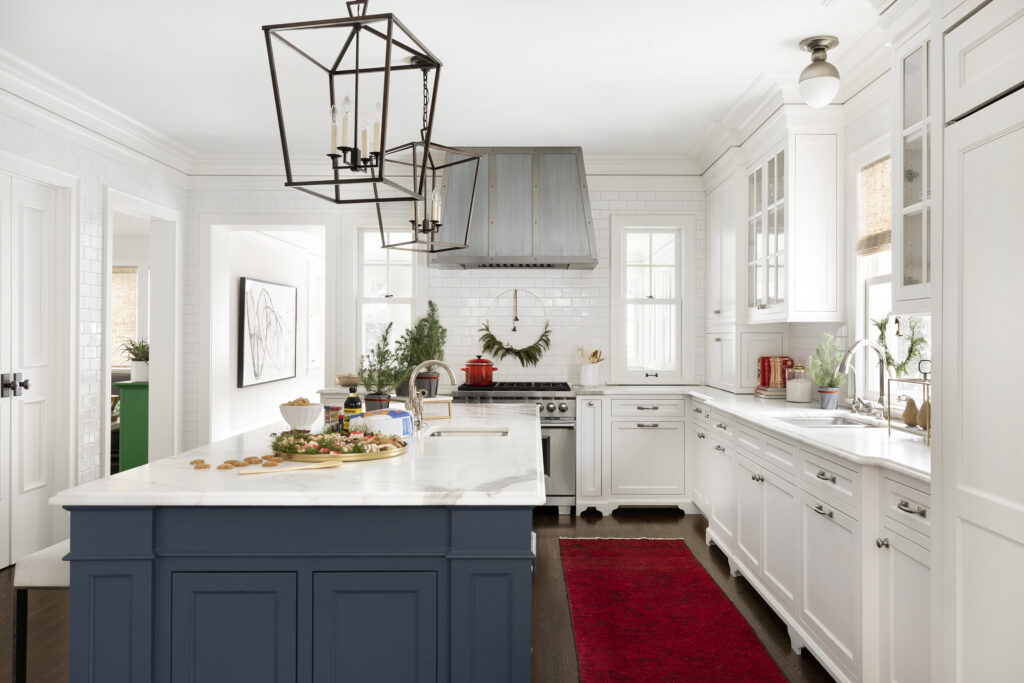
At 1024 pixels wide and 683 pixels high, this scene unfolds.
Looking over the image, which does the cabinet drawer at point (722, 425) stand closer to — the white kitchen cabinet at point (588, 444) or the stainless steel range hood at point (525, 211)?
the white kitchen cabinet at point (588, 444)

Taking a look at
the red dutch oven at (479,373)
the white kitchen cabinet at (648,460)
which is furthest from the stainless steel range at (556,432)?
the white kitchen cabinet at (648,460)

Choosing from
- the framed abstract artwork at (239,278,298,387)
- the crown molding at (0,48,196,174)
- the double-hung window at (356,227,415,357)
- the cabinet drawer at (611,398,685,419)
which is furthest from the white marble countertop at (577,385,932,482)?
the framed abstract artwork at (239,278,298,387)

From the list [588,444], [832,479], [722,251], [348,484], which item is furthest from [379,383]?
[722,251]

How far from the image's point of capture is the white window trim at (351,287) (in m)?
5.70

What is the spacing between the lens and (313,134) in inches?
196

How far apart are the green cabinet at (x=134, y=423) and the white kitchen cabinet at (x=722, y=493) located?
185 inches

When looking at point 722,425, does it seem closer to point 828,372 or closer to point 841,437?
point 828,372

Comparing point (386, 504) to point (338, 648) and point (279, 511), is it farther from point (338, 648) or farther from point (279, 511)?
point (338, 648)

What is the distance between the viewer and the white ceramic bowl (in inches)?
105

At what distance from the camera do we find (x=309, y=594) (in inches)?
73.7

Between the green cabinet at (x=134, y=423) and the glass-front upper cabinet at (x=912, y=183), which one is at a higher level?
the glass-front upper cabinet at (x=912, y=183)

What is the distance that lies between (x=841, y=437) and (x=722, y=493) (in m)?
1.54

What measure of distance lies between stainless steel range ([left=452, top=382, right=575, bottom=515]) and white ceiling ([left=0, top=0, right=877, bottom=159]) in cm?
200

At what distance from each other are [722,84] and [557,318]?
2384mm
